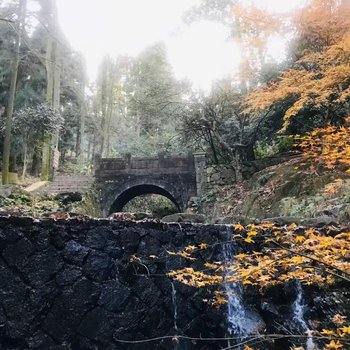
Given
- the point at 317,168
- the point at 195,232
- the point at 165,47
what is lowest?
the point at 195,232

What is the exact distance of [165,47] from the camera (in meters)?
28.7

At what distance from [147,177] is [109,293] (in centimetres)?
1200

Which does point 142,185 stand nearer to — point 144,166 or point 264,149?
point 144,166

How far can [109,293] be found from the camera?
5.34m

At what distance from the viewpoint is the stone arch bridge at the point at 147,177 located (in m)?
17.2

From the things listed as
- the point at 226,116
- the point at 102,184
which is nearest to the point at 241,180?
the point at 226,116

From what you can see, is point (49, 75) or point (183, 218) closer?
point (183, 218)

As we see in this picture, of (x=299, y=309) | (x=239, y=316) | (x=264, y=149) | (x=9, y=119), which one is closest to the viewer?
(x=299, y=309)

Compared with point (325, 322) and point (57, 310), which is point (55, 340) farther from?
point (325, 322)

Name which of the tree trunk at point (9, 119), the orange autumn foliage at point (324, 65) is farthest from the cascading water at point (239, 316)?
the tree trunk at point (9, 119)

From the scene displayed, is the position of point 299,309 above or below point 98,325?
above

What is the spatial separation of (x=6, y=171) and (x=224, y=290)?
31.6 feet

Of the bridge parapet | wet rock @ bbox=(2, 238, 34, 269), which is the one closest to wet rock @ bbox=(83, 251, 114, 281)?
wet rock @ bbox=(2, 238, 34, 269)

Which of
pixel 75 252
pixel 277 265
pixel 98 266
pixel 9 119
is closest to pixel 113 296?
pixel 98 266
